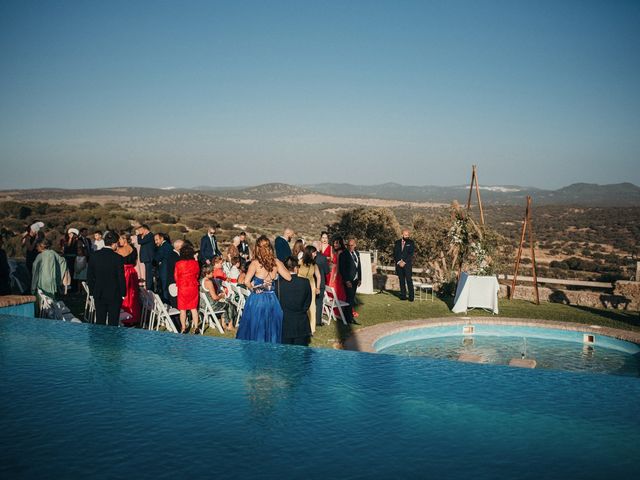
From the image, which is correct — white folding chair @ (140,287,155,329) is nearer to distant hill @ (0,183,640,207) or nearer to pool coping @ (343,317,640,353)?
pool coping @ (343,317,640,353)

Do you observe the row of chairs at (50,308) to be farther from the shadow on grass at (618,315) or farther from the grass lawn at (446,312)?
the shadow on grass at (618,315)

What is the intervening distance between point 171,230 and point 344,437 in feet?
106

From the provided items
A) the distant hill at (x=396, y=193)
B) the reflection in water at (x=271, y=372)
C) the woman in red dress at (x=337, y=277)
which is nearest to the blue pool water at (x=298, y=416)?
the reflection in water at (x=271, y=372)

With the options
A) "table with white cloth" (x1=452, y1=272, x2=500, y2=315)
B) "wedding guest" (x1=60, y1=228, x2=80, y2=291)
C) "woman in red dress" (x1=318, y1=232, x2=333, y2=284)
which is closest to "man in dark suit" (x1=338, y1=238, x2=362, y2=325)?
"woman in red dress" (x1=318, y1=232, x2=333, y2=284)

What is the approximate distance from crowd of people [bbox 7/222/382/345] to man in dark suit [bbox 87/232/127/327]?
1cm

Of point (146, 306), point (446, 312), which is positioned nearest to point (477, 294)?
point (446, 312)

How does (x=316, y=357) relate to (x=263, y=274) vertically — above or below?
below

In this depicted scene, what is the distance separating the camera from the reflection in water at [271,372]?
4938 mm

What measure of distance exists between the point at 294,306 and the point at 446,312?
6.68m

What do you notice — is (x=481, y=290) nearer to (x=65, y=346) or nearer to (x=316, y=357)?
(x=316, y=357)

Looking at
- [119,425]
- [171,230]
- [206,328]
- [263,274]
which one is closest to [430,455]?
[119,425]

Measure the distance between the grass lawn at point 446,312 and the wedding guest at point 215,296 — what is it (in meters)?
1.51

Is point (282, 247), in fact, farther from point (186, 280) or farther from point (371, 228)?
point (371, 228)

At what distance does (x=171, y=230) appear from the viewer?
35.4 m
